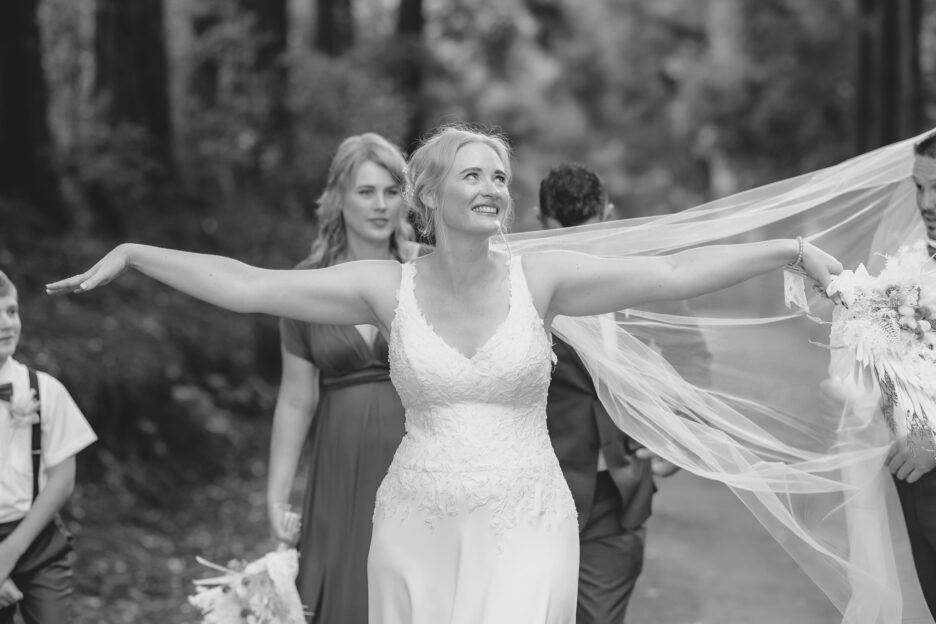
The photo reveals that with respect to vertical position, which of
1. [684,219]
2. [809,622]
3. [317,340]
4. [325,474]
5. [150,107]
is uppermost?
[150,107]

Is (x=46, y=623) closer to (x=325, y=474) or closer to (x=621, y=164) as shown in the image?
(x=325, y=474)

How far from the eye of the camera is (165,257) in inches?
180

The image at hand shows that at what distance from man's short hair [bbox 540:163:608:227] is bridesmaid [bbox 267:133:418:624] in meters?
0.78

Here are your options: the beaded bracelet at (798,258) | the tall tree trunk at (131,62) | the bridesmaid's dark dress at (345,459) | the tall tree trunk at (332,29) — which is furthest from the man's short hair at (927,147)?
the tall tree trunk at (332,29)

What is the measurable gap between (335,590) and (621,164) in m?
41.4

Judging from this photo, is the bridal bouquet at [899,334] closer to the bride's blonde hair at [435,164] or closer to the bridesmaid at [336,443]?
the bride's blonde hair at [435,164]

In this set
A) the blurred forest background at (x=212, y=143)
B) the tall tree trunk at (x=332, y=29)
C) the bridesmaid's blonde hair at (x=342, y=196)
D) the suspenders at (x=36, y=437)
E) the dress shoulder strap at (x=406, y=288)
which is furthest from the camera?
the tall tree trunk at (x=332, y=29)

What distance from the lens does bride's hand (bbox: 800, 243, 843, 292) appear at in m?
4.54

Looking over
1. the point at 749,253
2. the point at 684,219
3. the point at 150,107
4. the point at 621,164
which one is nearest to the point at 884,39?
the point at 150,107

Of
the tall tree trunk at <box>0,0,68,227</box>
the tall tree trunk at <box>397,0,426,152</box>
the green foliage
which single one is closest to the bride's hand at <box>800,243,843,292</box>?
the green foliage

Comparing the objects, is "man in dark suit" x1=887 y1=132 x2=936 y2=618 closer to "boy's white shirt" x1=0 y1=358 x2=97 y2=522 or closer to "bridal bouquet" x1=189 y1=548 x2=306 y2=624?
"bridal bouquet" x1=189 y1=548 x2=306 y2=624

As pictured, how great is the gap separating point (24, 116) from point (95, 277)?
28.6 ft

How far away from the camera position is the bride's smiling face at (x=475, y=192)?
452 centimetres

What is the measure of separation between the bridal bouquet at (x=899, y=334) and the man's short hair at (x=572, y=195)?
54.6 inches
